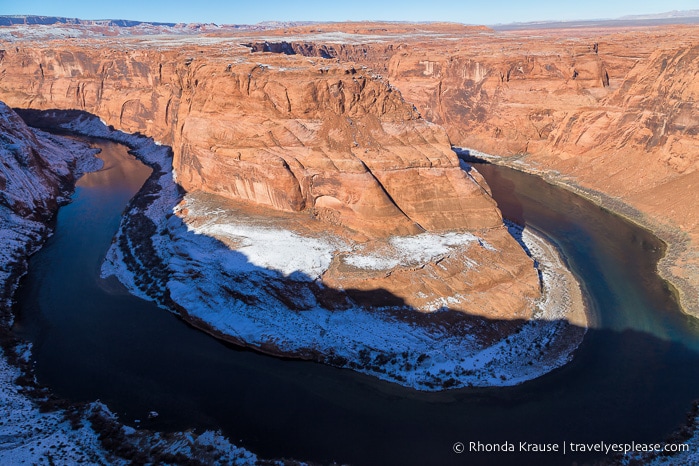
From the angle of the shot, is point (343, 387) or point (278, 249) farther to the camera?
point (278, 249)

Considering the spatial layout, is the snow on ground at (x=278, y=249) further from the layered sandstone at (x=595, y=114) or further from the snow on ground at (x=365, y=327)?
the layered sandstone at (x=595, y=114)

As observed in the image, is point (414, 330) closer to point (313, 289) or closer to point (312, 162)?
point (313, 289)

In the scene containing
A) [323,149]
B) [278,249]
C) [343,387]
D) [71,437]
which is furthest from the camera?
[323,149]

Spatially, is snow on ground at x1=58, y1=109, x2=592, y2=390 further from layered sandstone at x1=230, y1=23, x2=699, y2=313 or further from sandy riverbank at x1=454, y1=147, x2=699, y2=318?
layered sandstone at x1=230, y1=23, x2=699, y2=313

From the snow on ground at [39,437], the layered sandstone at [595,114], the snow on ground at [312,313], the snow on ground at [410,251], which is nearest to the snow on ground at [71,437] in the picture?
the snow on ground at [39,437]

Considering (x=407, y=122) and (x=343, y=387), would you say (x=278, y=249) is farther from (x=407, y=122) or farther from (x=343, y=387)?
(x=407, y=122)

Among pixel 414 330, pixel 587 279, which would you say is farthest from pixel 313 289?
pixel 587 279

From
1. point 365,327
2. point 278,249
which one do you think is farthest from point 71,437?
point 278,249

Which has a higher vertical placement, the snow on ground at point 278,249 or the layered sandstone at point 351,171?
the layered sandstone at point 351,171

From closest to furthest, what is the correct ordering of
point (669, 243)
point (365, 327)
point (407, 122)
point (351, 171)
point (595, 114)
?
point (365, 327)
point (351, 171)
point (407, 122)
point (669, 243)
point (595, 114)
